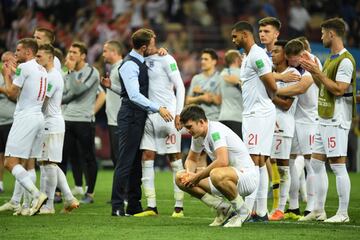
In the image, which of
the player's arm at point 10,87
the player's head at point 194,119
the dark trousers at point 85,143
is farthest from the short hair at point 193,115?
the dark trousers at point 85,143

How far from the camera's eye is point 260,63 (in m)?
11.7

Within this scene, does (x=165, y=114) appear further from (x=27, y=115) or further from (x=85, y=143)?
(x=85, y=143)

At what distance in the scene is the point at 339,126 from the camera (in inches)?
472

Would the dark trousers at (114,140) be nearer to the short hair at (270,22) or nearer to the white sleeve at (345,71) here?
the short hair at (270,22)

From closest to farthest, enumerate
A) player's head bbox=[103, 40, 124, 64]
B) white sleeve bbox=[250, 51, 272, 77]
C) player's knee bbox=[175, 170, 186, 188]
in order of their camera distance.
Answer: player's knee bbox=[175, 170, 186, 188] < white sleeve bbox=[250, 51, 272, 77] < player's head bbox=[103, 40, 124, 64]

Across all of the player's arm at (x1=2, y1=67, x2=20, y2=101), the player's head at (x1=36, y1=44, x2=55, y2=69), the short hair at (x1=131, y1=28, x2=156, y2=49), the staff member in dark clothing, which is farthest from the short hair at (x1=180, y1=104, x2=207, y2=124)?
the player's head at (x1=36, y1=44, x2=55, y2=69)

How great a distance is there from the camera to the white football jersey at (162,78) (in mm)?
13164

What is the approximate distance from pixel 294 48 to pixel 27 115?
368 cm

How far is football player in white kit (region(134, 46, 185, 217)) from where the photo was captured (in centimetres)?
1305

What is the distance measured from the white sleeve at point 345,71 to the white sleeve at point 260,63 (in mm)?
889

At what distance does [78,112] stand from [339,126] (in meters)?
5.29

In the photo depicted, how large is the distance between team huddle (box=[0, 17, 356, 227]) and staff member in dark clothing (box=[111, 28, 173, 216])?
1cm

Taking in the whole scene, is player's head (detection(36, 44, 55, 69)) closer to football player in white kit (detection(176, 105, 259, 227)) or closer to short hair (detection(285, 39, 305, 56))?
football player in white kit (detection(176, 105, 259, 227))

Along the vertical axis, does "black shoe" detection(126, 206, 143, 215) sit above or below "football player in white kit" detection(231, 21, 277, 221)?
below
